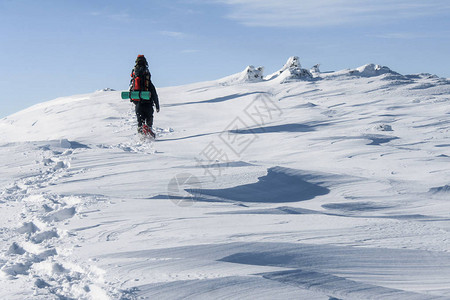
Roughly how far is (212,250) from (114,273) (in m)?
0.57

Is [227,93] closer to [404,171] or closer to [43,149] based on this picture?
[43,149]

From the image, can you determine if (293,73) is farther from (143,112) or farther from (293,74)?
(143,112)

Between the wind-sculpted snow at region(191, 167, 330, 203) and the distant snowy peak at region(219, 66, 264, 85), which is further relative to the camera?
the distant snowy peak at region(219, 66, 264, 85)

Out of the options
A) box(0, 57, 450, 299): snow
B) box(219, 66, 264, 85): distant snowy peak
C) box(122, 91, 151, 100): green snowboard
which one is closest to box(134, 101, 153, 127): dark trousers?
box(122, 91, 151, 100): green snowboard

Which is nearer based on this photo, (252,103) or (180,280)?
(180,280)

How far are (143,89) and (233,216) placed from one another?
633 centimetres

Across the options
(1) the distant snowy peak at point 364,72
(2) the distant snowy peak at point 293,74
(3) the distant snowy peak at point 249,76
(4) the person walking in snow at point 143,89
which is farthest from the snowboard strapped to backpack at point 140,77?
(1) the distant snowy peak at point 364,72

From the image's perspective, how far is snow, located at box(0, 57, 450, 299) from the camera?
99.5 inches

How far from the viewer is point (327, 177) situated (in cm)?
555

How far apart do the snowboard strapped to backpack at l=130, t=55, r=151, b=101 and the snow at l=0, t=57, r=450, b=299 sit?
41.9 inches

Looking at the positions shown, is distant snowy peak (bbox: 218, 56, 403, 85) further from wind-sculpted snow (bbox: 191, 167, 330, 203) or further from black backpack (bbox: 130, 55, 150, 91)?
wind-sculpted snow (bbox: 191, 167, 330, 203)

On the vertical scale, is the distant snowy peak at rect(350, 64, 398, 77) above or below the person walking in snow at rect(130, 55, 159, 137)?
above

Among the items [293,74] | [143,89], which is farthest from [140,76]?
[293,74]

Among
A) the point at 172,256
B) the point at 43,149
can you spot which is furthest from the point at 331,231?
the point at 43,149
